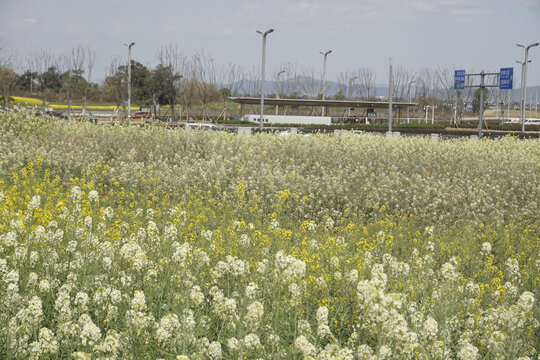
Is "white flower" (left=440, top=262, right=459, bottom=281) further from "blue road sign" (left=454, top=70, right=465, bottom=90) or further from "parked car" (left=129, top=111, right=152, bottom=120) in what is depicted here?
"parked car" (left=129, top=111, right=152, bottom=120)

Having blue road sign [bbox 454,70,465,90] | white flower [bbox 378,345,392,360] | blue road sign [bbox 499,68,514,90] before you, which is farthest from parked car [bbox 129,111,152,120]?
white flower [bbox 378,345,392,360]

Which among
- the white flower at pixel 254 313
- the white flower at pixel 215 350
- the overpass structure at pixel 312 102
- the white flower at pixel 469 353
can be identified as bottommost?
the white flower at pixel 469 353

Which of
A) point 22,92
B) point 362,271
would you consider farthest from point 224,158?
point 22,92

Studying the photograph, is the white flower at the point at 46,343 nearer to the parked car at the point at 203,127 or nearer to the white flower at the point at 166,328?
the white flower at the point at 166,328

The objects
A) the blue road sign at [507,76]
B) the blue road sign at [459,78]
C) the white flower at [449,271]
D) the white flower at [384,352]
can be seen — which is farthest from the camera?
the blue road sign at [507,76]

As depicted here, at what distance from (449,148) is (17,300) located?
11974 mm

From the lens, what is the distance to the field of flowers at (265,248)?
2924mm

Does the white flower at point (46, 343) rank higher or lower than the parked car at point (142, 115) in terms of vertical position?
lower

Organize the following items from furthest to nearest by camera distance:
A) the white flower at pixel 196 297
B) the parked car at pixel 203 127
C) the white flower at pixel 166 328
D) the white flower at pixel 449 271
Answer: the parked car at pixel 203 127
the white flower at pixel 449 271
the white flower at pixel 196 297
the white flower at pixel 166 328

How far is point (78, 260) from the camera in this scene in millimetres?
3873

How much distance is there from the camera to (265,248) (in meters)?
4.65

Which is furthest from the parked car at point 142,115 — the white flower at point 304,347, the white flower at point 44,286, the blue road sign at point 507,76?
the white flower at point 304,347

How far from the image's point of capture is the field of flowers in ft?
9.59

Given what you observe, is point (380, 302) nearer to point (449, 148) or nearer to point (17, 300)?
point (17, 300)
